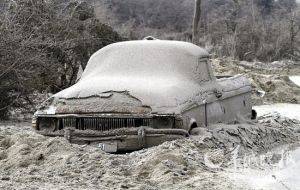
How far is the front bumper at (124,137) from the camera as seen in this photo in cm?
901

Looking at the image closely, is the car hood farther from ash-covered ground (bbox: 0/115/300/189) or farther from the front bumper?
ash-covered ground (bbox: 0/115/300/189)

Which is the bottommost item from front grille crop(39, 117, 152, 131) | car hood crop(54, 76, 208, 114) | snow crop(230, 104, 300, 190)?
snow crop(230, 104, 300, 190)

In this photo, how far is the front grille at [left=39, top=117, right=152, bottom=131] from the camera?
9.16 meters

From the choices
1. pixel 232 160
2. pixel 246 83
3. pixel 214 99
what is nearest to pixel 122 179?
pixel 232 160

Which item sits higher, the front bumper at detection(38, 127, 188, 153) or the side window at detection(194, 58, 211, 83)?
the side window at detection(194, 58, 211, 83)

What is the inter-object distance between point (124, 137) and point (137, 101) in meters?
0.53

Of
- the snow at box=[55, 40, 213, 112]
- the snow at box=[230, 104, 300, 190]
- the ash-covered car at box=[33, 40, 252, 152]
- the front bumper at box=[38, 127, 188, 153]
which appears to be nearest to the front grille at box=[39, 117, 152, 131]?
the ash-covered car at box=[33, 40, 252, 152]

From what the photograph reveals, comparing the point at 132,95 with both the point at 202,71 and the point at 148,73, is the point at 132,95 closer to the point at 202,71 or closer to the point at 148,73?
the point at 148,73

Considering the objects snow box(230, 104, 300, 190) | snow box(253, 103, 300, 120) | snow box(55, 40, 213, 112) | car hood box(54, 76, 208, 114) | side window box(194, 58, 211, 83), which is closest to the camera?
snow box(230, 104, 300, 190)

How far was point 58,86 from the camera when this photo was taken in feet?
59.6

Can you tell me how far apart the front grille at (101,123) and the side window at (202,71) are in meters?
1.88

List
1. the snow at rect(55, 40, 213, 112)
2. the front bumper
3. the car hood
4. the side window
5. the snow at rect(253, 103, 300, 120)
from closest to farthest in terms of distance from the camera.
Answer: the front bumper → the car hood → the snow at rect(55, 40, 213, 112) → the side window → the snow at rect(253, 103, 300, 120)

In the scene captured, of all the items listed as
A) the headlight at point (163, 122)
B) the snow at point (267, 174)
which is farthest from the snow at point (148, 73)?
the snow at point (267, 174)

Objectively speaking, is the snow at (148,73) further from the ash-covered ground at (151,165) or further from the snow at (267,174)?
the snow at (267,174)
